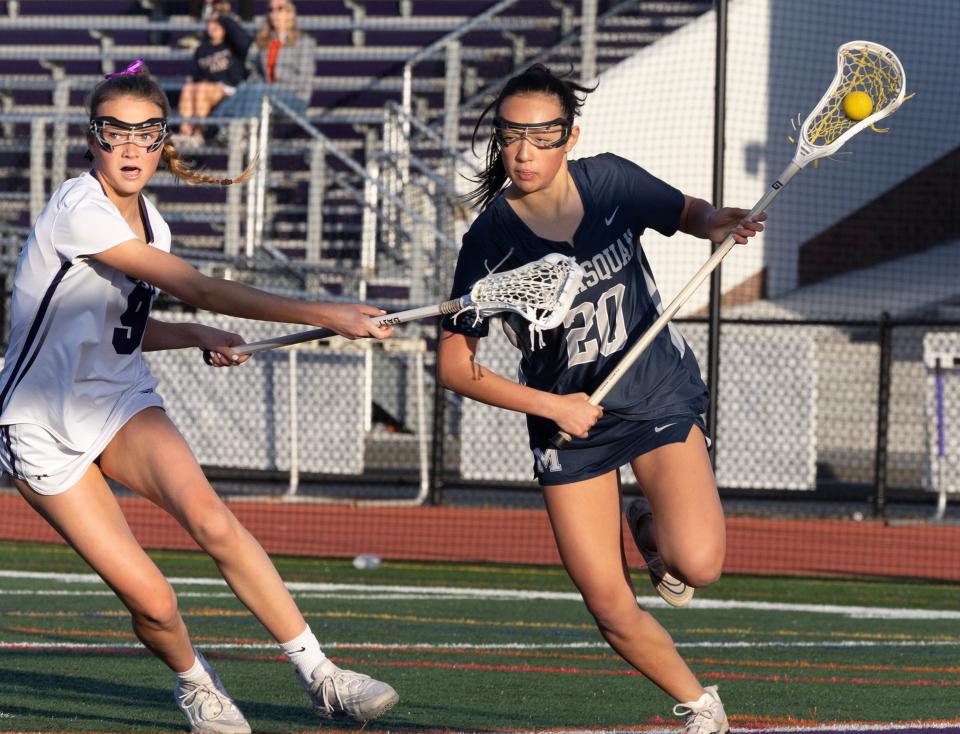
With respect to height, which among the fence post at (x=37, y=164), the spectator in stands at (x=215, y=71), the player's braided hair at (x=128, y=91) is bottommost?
the player's braided hair at (x=128, y=91)

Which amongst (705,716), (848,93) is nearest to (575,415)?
(705,716)

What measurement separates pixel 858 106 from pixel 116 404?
8.38ft

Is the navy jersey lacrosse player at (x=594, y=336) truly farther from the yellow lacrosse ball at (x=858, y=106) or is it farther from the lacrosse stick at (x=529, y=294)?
the yellow lacrosse ball at (x=858, y=106)

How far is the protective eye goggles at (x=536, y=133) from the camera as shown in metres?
4.59

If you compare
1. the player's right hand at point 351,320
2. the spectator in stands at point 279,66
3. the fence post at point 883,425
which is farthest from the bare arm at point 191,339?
the spectator in stands at point 279,66

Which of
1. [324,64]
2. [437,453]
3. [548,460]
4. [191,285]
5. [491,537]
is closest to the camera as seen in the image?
[191,285]

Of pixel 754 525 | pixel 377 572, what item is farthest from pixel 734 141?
pixel 377 572

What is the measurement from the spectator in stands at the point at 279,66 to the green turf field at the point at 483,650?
8380 mm

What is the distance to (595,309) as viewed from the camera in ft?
15.1

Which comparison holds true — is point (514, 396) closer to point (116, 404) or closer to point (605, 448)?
point (605, 448)

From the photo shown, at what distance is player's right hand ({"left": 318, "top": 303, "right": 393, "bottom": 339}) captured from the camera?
4320 mm

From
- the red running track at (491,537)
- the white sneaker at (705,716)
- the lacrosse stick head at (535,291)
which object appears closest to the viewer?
the lacrosse stick head at (535,291)

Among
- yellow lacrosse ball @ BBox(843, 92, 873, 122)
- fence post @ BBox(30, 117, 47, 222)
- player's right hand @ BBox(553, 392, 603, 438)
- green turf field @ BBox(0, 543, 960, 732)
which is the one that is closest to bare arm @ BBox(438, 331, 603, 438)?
player's right hand @ BBox(553, 392, 603, 438)

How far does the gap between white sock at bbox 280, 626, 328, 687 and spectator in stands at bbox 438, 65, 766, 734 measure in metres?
0.83
